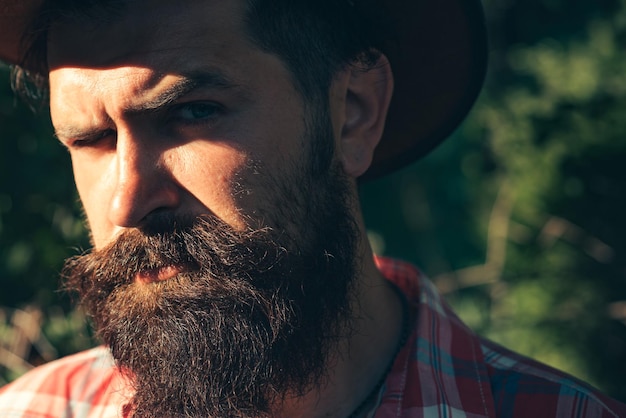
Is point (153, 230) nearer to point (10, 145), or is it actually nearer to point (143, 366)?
point (143, 366)

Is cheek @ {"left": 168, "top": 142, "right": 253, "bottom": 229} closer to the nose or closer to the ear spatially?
the nose

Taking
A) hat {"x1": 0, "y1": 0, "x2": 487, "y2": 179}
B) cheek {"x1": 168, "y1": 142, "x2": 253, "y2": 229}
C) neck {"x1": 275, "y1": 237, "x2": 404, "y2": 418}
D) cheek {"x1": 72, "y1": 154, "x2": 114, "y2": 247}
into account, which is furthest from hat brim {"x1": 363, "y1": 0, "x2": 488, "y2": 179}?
cheek {"x1": 72, "y1": 154, "x2": 114, "y2": 247}

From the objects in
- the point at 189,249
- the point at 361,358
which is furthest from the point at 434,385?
the point at 189,249

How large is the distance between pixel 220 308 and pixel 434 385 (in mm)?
647

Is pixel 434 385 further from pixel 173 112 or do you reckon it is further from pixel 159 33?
pixel 159 33

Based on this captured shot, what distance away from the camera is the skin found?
1.96 metres

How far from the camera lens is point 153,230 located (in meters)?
1.99

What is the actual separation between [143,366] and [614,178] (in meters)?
2.13

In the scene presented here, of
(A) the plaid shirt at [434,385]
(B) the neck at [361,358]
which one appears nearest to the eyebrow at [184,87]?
(B) the neck at [361,358]

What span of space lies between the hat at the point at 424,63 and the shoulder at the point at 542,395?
0.84 meters

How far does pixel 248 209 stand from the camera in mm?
2061

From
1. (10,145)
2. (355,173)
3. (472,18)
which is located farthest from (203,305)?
(10,145)

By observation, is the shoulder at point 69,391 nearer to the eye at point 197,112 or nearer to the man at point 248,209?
the man at point 248,209

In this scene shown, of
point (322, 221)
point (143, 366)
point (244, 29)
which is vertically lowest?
point (143, 366)
